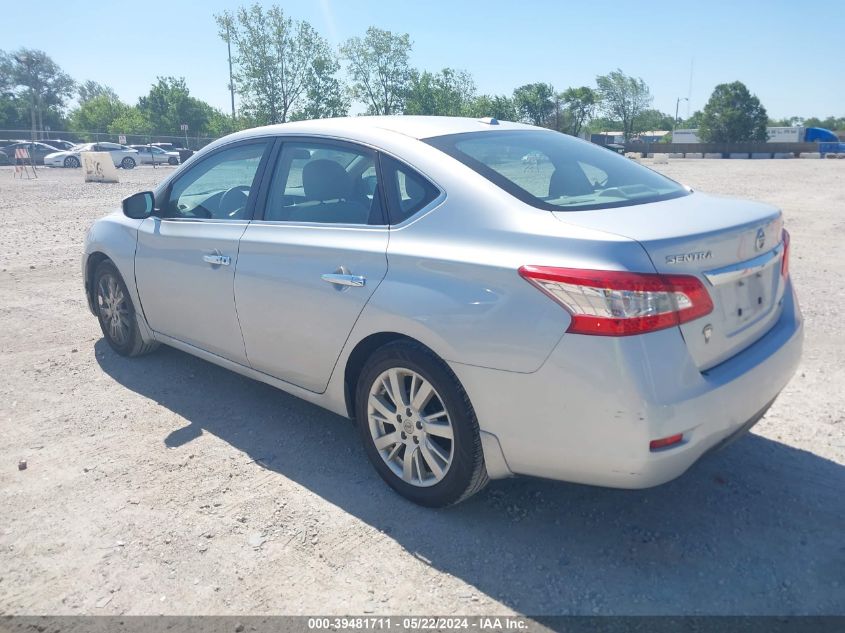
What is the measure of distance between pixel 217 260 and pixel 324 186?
2.74 ft

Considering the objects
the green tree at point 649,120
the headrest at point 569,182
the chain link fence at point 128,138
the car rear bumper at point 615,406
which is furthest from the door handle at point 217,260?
the green tree at point 649,120

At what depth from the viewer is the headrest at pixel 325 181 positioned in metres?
3.62

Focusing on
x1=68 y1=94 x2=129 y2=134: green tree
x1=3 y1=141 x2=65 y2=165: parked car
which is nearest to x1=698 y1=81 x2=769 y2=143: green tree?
x1=3 y1=141 x2=65 y2=165: parked car

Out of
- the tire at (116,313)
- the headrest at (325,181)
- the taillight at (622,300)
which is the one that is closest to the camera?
the taillight at (622,300)

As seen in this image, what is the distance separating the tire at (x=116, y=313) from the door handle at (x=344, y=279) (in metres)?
2.33

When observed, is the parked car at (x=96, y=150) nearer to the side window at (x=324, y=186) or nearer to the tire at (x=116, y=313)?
the tire at (x=116, y=313)

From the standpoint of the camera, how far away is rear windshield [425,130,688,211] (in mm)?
3072

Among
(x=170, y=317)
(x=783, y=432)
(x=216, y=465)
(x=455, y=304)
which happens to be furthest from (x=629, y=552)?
(x=170, y=317)

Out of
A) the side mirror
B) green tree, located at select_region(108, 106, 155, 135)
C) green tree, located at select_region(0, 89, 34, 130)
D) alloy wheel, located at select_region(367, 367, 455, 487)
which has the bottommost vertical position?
alloy wheel, located at select_region(367, 367, 455, 487)

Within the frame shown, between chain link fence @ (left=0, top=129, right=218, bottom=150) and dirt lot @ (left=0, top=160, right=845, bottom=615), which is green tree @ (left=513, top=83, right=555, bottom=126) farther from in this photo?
dirt lot @ (left=0, top=160, right=845, bottom=615)

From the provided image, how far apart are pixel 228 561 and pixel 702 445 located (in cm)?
197

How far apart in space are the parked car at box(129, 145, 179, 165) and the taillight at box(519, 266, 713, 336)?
45399 mm

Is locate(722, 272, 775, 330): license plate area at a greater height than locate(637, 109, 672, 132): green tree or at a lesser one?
lesser

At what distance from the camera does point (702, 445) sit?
263 centimetres
